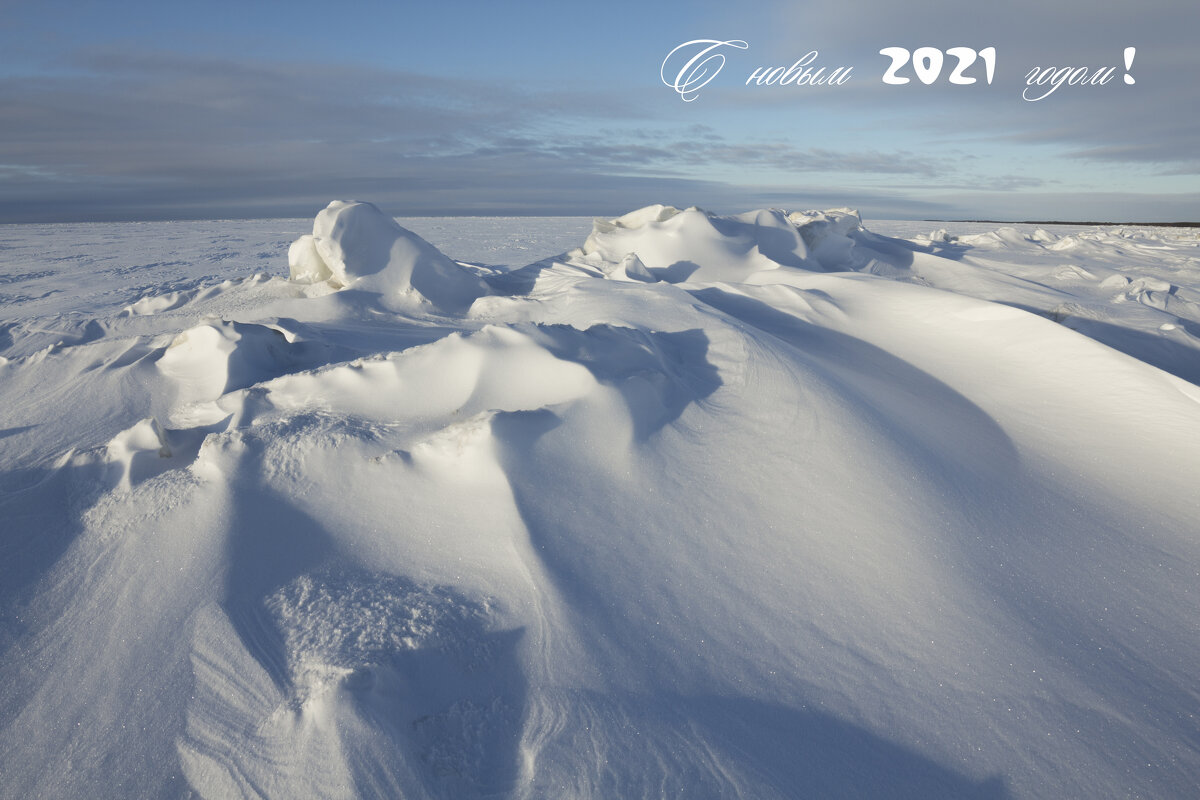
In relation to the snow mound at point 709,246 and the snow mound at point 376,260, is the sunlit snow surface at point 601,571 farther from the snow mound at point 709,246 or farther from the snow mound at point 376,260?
the snow mound at point 709,246

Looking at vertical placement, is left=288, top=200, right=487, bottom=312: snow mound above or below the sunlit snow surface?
above

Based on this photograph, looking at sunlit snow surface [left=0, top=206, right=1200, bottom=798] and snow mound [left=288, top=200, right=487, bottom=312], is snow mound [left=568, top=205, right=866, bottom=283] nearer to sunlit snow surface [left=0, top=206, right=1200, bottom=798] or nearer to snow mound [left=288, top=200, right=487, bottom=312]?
snow mound [left=288, top=200, right=487, bottom=312]

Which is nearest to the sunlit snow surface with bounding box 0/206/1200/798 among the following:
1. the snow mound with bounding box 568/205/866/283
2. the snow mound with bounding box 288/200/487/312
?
the snow mound with bounding box 288/200/487/312

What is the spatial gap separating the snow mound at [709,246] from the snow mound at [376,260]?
1.37 m

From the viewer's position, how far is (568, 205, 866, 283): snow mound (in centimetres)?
564

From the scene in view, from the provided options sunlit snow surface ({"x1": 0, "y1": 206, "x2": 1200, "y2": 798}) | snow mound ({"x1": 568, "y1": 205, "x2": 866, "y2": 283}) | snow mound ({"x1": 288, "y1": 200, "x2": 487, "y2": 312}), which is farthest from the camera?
snow mound ({"x1": 568, "y1": 205, "x2": 866, "y2": 283})

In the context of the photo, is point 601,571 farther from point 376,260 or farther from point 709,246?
point 709,246

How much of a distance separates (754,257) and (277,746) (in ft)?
17.7

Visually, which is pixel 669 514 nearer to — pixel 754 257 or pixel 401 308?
pixel 401 308

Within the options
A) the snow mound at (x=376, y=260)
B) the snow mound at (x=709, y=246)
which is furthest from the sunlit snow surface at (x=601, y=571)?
the snow mound at (x=709, y=246)

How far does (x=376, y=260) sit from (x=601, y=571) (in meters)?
Answer: 3.77

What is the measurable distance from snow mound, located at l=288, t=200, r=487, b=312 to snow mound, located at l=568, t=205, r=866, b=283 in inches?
54.0

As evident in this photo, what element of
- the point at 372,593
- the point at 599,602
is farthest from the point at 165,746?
the point at 599,602

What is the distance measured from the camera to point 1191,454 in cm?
244
